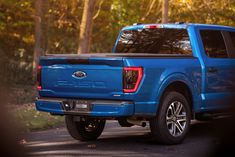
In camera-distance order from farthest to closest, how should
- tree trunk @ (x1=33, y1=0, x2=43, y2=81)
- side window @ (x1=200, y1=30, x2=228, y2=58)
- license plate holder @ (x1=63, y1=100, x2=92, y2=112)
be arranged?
1. tree trunk @ (x1=33, y1=0, x2=43, y2=81)
2. side window @ (x1=200, y1=30, x2=228, y2=58)
3. license plate holder @ (x1=63, y1=100, x2=92, y2=112)

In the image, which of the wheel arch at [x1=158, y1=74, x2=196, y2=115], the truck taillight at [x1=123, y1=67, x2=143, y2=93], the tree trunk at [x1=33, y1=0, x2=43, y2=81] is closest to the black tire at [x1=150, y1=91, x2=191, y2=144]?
the wheel arch at [x1=158, y1=74, x2=196, y2=115]

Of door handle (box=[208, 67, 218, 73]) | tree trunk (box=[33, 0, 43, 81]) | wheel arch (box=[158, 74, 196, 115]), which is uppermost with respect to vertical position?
door handle (box=[208, 67, 218, 73])

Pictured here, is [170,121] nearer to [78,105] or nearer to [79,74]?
[78,105]

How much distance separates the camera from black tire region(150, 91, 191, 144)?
895 centimetres

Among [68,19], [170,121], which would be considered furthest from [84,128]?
[68,19]

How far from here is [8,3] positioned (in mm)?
25766

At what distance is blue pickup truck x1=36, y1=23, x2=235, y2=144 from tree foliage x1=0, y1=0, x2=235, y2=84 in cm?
1441

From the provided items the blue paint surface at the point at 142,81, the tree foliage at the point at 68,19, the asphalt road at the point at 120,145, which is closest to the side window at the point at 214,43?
the blue paint surface at the point at 142,81

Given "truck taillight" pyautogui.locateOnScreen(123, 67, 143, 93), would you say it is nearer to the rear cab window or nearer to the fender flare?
the fender flare

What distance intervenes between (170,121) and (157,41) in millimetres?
1719

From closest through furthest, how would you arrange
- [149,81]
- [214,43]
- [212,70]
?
[149,81], [212,70], [214,43]

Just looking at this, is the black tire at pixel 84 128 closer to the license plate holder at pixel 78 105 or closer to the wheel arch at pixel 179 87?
the license plate holder at pixel 78 105

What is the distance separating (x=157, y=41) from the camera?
10289mm

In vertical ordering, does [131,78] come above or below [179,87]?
above
